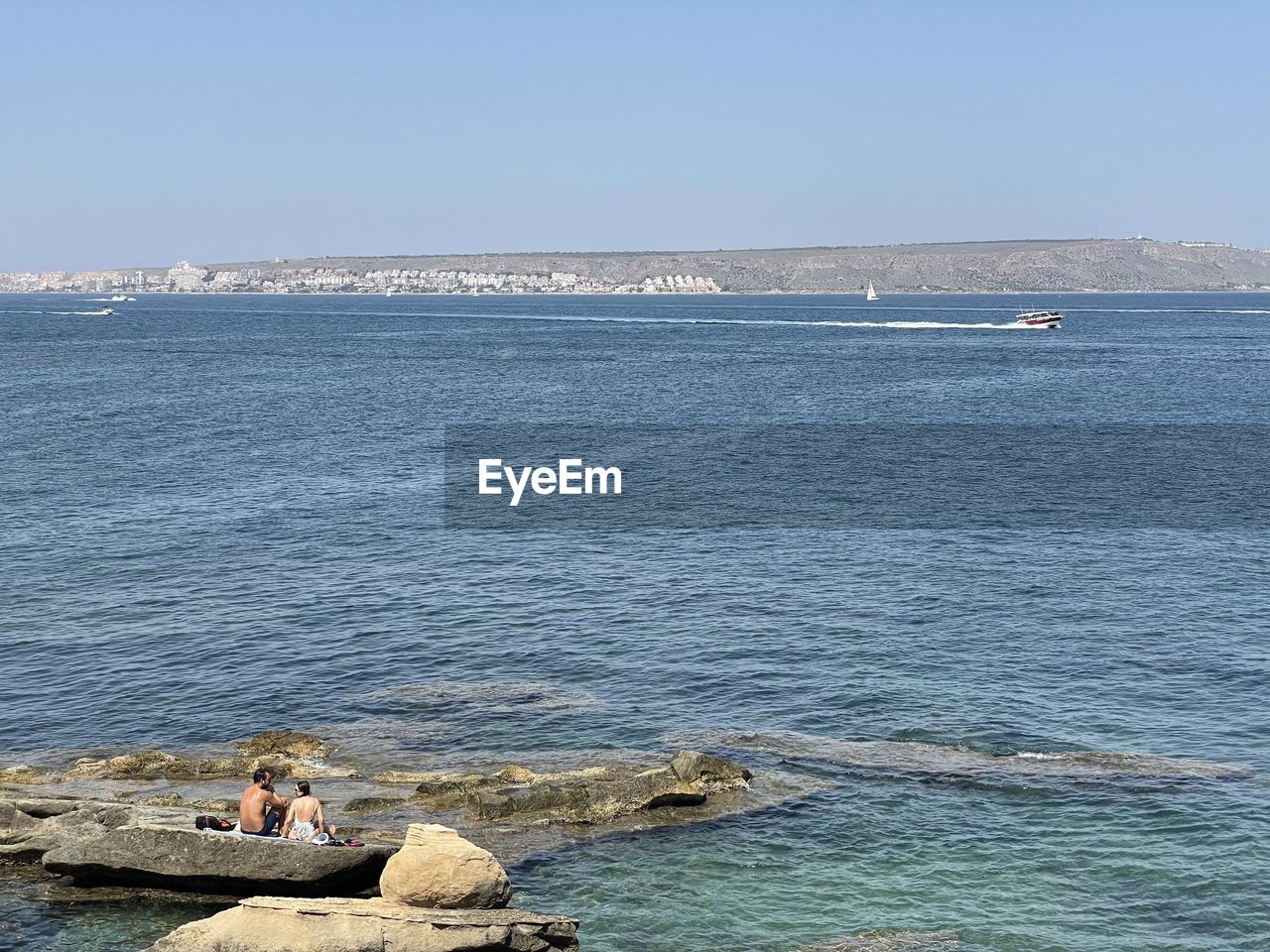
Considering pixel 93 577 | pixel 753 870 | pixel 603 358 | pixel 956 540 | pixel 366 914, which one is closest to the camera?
pixel 366 914

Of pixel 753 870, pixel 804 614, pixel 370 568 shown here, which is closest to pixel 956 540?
pixel 804 614

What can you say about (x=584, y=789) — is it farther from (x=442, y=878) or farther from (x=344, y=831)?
(x=442, y=878)

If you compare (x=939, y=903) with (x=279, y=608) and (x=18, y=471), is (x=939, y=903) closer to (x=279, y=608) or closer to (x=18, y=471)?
→ (x=279, y=608)

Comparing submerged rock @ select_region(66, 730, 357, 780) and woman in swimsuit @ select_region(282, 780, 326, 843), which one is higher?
woman in swimsuit @ select_region(282, 780, 326, 843)

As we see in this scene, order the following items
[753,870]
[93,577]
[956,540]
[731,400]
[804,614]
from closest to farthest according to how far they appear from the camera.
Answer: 1. [753,870]
2. [804,614]
3. [93,577]
4. [956,540]
5. [731,400]

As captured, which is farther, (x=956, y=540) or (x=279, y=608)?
(x=956, y=540)

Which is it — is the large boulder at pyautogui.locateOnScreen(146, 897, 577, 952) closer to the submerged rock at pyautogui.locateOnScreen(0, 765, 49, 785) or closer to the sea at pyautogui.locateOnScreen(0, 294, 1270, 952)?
the sea at pyautogui.locateOnScreen(0, 294, 1270, 952)

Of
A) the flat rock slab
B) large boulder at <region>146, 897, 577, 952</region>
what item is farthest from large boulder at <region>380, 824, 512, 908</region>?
the flat rock slab

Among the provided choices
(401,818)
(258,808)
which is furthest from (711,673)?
(258,808)
